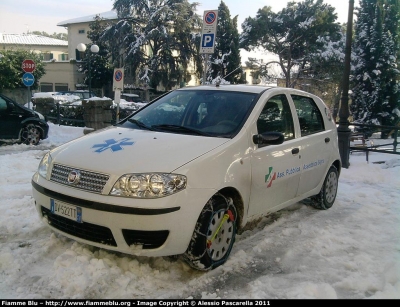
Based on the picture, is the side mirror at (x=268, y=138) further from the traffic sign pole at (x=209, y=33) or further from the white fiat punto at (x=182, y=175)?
the traffic sign pole at (x=209, y=33)

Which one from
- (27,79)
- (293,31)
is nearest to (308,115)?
(27,79)

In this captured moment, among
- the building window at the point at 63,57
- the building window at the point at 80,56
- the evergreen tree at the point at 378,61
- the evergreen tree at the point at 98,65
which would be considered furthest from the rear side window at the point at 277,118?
the building window at the point at 63,57

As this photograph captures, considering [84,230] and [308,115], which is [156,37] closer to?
[308,115]

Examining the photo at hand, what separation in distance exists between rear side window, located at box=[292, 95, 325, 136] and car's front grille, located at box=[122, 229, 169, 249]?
249cm

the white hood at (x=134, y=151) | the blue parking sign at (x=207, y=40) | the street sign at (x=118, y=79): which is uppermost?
the blue parking sign at (x=207, y=40)

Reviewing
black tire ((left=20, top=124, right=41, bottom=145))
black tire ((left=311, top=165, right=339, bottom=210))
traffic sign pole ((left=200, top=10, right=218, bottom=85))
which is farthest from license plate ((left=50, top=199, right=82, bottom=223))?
black tire ((left=20, top=124, right=41, bottom=145))

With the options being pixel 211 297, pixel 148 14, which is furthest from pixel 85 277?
pixel 148 14

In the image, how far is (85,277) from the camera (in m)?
3.14

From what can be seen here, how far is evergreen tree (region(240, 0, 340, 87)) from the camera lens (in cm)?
3130

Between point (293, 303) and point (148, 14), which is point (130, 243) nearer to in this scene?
point (293, 303)

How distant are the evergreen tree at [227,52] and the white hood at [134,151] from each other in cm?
3157

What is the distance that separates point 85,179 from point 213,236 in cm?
120

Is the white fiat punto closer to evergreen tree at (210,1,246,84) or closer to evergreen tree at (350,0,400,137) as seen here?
evergreen tree at (350,0,400,137)

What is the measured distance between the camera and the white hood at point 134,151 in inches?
125
